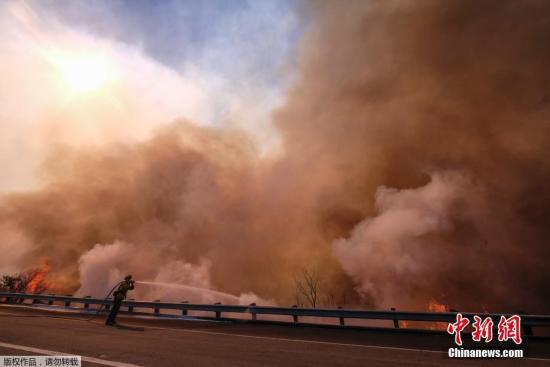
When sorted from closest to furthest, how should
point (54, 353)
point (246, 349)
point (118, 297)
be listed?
point (54, 353) → point (246, 349) → point (118, 297)

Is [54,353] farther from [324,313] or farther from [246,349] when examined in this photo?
[324,313]

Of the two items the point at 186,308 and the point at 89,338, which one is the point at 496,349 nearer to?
the point at 89,338

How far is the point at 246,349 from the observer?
7.09 metres

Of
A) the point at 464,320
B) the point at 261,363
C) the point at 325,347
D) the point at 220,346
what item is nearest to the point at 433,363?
the point at 325,347

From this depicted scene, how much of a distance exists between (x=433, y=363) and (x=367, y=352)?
1459 millimetres

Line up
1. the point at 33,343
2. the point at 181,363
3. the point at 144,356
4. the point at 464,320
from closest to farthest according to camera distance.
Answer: the point at 181,363 < the point at 144,356 < the point at 33,343 < the point at 464,320

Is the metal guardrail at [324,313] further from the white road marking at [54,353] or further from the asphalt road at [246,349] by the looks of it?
the white road marking at [54,353]

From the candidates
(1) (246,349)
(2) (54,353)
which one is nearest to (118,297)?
(2) (54,353)

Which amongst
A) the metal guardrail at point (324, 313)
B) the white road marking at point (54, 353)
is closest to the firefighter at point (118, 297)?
the metal guardrail at point (324, 313)

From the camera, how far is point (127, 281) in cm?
1279

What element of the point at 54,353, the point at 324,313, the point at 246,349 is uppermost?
the point at 324,313

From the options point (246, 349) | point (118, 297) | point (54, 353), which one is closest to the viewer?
point (54, 353)

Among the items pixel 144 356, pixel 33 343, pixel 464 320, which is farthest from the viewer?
pixel 464 320

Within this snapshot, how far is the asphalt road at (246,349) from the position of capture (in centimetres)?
588
